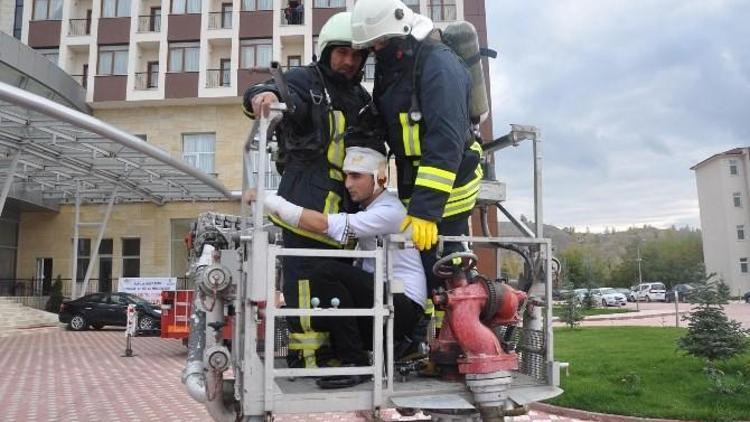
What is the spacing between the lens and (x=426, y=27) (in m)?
3.41

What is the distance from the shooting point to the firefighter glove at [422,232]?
290 centimetres

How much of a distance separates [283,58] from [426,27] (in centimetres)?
2868

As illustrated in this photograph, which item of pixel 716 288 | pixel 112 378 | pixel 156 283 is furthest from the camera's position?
pixel 156 283

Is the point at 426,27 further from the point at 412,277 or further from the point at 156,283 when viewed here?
the point at 156,283

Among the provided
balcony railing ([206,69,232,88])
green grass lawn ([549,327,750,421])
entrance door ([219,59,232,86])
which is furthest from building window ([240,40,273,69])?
green grass lawn ([549,327,750,421])

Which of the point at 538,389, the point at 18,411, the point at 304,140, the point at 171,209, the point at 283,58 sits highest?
the point at 283,58

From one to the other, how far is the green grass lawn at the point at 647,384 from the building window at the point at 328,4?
22.3m

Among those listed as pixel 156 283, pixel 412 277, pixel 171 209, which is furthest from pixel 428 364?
pixel 171 209

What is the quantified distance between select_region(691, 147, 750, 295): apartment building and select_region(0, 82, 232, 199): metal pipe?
51.0 meters

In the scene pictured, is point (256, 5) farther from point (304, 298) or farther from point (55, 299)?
point (304, 298)

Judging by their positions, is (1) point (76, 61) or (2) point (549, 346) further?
(1) point (76, 61)

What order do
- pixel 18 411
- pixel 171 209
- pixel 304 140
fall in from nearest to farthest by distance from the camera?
pixel 304 140 → pixel 18 411 → pixel 171 209

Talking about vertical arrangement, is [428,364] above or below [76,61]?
below

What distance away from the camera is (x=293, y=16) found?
30406mm
